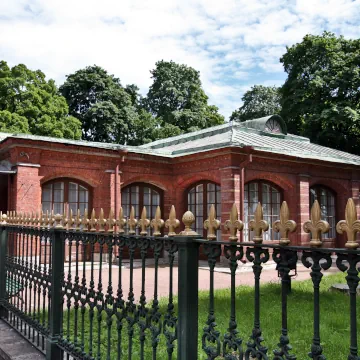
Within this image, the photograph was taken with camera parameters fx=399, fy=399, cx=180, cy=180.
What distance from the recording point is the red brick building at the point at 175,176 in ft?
38.5

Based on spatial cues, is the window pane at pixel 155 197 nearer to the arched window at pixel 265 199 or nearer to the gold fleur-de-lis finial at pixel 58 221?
the arched window at pixel 265 199

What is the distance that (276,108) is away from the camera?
35406 mm

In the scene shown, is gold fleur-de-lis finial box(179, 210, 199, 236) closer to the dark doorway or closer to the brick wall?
the brick wall

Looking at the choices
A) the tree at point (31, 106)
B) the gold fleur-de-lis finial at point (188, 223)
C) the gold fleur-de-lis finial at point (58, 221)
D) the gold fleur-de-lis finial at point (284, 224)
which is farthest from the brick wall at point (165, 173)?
the tree at point (31, 106)

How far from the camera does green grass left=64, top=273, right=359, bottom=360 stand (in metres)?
4.88

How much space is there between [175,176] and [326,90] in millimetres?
14979

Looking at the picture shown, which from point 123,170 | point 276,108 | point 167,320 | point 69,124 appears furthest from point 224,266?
point 276,108

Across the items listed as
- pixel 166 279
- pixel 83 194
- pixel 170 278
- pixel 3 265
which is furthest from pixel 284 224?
pixel 83 194

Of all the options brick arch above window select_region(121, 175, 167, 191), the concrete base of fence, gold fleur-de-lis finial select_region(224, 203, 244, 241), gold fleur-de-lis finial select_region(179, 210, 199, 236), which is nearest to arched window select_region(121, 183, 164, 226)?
brick arch above window select_region(121, 175, 167, 191)

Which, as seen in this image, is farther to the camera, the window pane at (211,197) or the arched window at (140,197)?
the arched window at (140,197)

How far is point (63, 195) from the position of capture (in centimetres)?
1266

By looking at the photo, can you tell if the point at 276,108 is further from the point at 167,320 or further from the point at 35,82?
the point at 167,320

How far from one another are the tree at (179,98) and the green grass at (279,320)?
24.6 metres

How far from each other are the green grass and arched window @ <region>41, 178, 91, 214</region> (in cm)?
641
